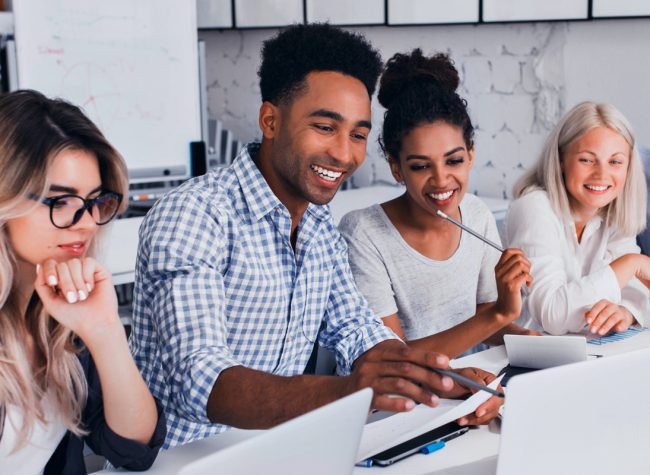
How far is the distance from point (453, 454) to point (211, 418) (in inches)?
13.3

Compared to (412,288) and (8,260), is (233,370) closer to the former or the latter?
(8,260)

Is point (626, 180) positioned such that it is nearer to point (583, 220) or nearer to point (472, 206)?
point (583, 220)

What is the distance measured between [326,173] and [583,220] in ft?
2.71

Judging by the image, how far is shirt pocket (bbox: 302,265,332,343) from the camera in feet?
4.97

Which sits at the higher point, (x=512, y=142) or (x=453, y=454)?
(x=512, y=142)

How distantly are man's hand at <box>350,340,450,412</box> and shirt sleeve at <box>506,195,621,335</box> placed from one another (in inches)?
28.7

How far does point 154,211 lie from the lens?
1.39m

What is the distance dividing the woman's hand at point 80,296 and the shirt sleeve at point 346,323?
50 cm

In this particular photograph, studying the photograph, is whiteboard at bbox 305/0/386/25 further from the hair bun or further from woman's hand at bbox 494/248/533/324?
woman's hand at bbox 494/248/533/324

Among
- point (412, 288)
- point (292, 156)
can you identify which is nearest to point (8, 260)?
point (292, 156)

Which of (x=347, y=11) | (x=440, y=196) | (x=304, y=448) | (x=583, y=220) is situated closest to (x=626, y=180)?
(x=583, y=220)

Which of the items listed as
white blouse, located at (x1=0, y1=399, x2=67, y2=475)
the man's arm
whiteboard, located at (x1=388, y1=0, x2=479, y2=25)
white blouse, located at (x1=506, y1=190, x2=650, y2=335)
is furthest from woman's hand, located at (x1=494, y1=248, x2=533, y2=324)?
whiteboard, located at (x1=388, y1=0, x2=479, y2=25)

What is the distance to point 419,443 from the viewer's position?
1.21 meters

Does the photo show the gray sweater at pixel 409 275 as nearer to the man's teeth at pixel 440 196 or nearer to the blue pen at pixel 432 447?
the man's teeth at pixel 440 196
